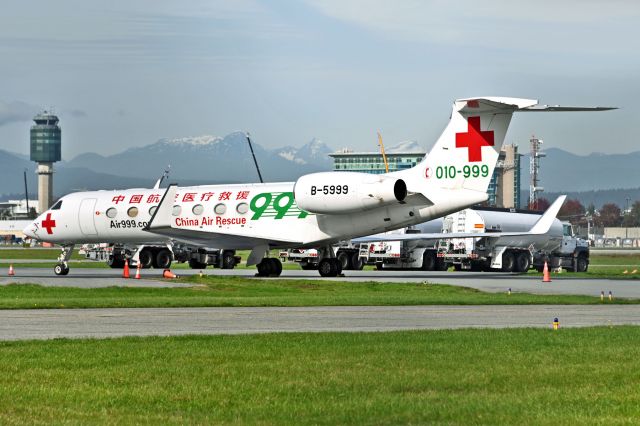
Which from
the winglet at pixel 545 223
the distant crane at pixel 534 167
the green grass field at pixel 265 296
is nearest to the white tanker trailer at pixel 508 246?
the winglet at pixel 545 223

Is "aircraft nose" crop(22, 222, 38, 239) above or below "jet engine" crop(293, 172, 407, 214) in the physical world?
below

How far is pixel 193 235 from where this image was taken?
158 ft

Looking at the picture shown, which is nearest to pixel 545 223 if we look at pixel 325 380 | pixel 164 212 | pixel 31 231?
pixel 164 212

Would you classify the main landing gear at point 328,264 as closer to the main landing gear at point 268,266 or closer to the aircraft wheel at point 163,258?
the main landing gear at point 268,266

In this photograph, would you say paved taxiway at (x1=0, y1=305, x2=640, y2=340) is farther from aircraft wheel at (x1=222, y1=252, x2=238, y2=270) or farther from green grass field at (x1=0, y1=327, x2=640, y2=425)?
aircraft wheel at (x1=222, y1=252, x2=238, y2=270)

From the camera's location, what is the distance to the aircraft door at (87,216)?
5325 cm

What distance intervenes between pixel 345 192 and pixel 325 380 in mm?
29679

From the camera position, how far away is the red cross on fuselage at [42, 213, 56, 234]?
54906 mm

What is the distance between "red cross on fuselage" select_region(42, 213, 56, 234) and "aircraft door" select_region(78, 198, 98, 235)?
1.86 m

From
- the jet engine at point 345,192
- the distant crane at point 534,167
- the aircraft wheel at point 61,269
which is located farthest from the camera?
the distant crane at point 534,167

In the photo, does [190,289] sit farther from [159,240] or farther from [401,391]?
[401,391]

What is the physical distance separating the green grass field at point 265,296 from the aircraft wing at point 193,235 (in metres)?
4.48

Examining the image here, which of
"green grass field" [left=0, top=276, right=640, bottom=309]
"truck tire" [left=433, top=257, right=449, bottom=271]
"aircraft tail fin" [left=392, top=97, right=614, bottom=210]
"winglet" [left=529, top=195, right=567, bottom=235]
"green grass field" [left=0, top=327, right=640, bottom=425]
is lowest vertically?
"green grass field" [left=0, top=327, right=640, bottom=425]

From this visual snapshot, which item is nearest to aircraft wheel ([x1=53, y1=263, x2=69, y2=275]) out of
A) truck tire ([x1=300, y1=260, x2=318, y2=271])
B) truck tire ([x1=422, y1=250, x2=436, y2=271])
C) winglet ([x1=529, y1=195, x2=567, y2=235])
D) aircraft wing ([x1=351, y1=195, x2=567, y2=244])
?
truck tire ([x1=300, y1=260, x2=318, y2=271])
